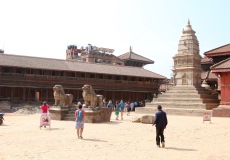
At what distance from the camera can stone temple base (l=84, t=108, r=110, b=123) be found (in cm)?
2130

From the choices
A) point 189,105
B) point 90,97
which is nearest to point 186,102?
point 189,105

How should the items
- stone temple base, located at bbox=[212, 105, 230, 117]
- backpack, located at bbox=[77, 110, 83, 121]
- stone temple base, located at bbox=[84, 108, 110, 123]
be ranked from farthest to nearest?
stone temple base, located at bbox=[212, 105, 230, 117] → stone temple base, located at bbox=[84, 108, 110, 123] → backpack, located at bbox=[77, 110, 83, 121]

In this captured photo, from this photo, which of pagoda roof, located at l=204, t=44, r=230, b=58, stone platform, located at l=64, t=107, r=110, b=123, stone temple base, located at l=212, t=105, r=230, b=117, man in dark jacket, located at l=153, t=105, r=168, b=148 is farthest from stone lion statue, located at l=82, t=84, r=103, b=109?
pagoda roof, located at l=204, t=44, r=230, b=58

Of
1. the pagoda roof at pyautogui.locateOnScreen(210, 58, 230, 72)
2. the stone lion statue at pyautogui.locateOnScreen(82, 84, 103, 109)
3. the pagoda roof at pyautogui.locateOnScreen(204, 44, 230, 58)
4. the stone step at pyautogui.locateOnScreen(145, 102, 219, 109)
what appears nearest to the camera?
the stone lion statue at pyautogui.locateOnScreen(82, 84, 103, 109)

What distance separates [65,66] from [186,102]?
19.7m

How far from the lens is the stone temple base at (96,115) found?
2130 centimetres

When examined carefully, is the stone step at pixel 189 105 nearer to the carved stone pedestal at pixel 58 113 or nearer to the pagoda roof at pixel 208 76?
the pagoda roof at pixel 208 76

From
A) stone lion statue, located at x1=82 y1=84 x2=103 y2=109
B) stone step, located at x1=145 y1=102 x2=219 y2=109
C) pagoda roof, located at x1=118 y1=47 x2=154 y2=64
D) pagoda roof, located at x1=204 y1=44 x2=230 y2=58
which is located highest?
pagoda roof, located at x1=118 y1=47 x2=154 y2=64

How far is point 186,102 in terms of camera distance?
35688mm

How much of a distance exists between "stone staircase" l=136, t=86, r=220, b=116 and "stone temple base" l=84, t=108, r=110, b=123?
1307 centimetres

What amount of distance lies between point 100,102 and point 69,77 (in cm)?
2455

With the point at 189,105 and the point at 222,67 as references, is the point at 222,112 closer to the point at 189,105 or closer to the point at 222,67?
the point at 222,67

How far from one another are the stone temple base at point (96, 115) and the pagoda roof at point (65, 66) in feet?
73.4

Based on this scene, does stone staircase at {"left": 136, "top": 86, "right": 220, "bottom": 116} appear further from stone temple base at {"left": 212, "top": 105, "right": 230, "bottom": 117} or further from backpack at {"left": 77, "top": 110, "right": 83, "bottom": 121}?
backpack at {"left": 77, "top": 110, "right": 83, "bottom": 121}
